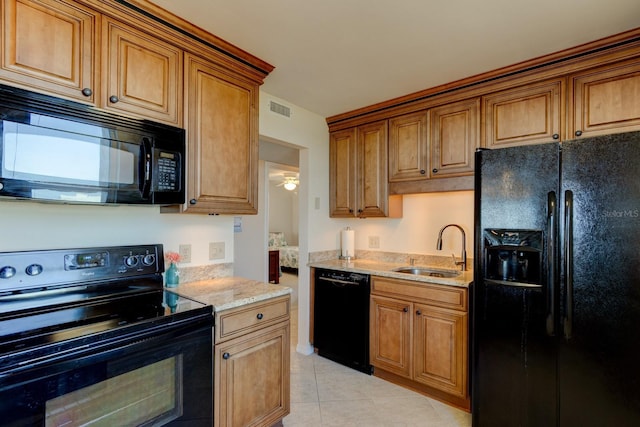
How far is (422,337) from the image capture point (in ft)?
7.88

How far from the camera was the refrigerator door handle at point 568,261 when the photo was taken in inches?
63.4

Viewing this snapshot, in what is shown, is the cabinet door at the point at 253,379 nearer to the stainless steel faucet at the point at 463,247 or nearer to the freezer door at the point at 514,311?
the freezer door at the point at 514,311

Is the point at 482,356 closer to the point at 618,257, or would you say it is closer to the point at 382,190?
the point at 618,257

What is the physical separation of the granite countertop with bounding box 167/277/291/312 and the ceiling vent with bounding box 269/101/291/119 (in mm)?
1496

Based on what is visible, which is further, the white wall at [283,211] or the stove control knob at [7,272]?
the white wall at [283,211]

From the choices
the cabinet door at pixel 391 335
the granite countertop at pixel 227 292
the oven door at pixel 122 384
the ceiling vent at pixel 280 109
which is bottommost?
the cabinet door at pixel 391 335

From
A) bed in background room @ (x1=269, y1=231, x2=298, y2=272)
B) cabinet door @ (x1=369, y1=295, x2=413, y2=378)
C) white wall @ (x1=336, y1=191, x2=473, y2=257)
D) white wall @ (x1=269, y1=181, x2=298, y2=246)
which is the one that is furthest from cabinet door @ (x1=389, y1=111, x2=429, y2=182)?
white wall @ (x1=269, y1=181, x2=298, y2=246)

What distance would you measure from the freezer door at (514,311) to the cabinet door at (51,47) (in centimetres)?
209

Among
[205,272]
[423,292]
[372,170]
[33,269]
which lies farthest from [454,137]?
[33,269]

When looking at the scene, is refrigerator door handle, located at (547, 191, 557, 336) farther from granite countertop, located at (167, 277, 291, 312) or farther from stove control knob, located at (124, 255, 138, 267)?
stove control knob, located at (124, 255, 138, 267)

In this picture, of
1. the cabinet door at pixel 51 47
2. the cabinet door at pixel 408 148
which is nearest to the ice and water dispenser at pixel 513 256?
the cabinet door at pixel 408 148

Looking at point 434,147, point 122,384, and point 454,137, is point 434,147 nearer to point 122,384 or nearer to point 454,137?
point 454,137

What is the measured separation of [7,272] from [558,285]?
2.56 m

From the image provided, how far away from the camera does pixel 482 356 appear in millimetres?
1878
